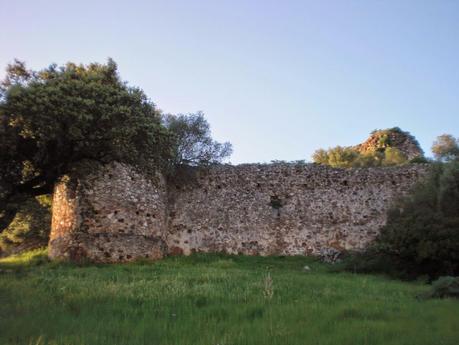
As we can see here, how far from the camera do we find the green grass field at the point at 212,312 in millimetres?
6855

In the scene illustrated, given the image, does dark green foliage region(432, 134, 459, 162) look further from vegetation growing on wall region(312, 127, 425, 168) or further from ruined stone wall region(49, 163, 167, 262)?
ruined stone wall region(49, 163, 167, 262)

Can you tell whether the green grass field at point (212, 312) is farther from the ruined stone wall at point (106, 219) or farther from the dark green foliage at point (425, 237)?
the ruined stone wall at point (106, 219)

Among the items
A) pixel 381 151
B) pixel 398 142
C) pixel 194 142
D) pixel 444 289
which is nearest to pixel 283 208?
pixel 194 142

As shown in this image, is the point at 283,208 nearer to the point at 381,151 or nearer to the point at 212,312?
the point at 381,151

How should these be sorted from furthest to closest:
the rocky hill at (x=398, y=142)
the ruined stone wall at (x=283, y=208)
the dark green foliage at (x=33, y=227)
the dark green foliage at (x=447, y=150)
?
1. the rocky hill at (x=398, y=142)
2. the dark green foliage at (x=33, y=227)
3. the ruined stone wall at (x=283, y=208)
4. the dark green foliage at (x=447, y=150)

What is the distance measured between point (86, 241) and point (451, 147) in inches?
527

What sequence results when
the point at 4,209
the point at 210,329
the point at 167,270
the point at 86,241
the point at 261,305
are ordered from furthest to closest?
the point at 86,241
the point at 167,270
the point at 4,209
the point at 261,305
the point at 210,329

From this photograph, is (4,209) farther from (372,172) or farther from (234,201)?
(372,172)

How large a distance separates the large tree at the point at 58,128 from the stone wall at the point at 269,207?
6064mm

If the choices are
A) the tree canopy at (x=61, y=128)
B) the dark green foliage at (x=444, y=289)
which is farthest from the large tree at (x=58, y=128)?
the dark green foliage at (x=444, y=289)

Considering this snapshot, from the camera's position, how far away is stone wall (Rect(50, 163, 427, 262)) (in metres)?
20.1

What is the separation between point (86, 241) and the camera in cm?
1666

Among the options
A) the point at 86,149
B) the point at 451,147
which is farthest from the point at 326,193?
the point at 86,149

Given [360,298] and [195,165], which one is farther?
[195,165]
